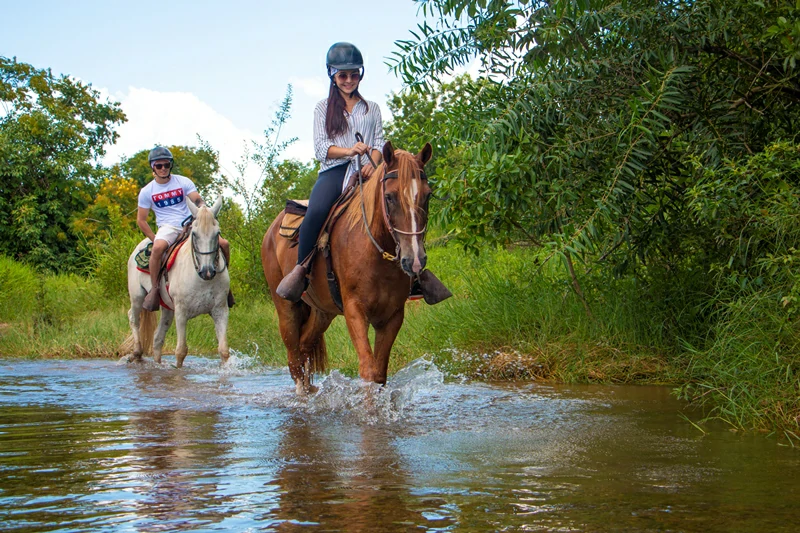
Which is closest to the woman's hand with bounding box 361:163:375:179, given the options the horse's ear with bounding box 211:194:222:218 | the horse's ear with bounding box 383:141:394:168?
the horse's ear with bounding box 383:141:394:168

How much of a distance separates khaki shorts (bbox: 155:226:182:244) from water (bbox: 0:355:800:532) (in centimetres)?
398

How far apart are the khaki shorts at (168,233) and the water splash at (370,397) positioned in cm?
503

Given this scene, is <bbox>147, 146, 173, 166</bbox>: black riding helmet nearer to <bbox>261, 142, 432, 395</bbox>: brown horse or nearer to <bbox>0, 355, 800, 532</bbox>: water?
<bbox>0, 355, 800, 532</bbox>: water

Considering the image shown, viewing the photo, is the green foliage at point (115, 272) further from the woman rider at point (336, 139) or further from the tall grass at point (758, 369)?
the tall grass at point (758, 369)

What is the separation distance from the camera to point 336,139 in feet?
23.5

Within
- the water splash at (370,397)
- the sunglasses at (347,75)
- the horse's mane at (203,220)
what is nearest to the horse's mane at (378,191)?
the sunglasses at (347,75)

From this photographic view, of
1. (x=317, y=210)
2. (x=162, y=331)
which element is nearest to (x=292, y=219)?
(x=317, y=210)

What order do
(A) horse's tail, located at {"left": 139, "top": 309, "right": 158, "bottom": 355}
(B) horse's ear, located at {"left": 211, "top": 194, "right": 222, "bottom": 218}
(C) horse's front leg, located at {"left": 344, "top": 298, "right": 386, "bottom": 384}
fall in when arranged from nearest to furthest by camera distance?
1. (C) horse's front leg, located at {"left": 344, "top": 298, "right": 386, "bottom": 384}
2. (B) horse's ear, located at {"left": 211, "top": 194, "right": 222, "bottom": 218}
3. (A) horse's tail, located at {"left": 139, "top": 309, "right": 158, "bottom": 355}

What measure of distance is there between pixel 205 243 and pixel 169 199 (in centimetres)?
Result: 145

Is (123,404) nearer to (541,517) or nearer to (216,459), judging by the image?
(216,459)

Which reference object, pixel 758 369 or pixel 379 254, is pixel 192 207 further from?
pixel 758 369

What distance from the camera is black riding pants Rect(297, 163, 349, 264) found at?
6.98 m

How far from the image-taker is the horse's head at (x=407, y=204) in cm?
588

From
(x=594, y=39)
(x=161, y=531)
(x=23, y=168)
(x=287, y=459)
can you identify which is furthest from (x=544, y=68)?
(x=23, y=168)
